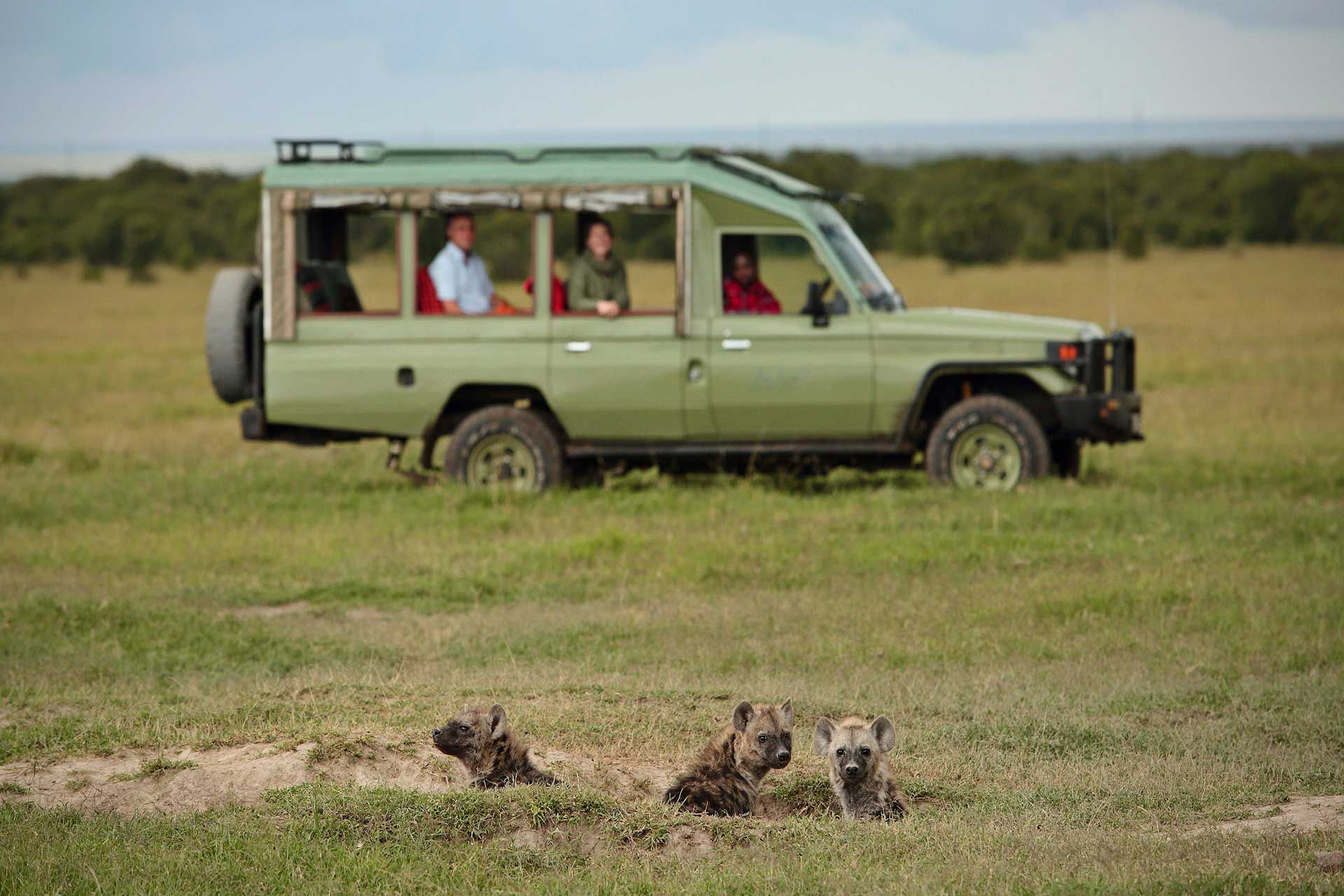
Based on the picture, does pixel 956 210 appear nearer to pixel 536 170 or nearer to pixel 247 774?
pixel 536 170

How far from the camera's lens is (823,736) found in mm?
6129

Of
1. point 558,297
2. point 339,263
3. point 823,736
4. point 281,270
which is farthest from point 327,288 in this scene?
point 823,736

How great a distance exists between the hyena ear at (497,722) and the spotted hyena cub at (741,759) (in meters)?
0.62

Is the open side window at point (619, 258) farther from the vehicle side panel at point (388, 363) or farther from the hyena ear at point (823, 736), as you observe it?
the hyena ear at point (823, 736)

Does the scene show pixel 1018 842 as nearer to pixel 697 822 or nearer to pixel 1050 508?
pixel 697 822

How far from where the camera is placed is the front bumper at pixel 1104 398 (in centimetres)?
1230

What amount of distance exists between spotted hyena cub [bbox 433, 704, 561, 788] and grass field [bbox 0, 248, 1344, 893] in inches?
4.8

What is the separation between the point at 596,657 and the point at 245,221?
28.9 metres

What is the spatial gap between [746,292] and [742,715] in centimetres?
667

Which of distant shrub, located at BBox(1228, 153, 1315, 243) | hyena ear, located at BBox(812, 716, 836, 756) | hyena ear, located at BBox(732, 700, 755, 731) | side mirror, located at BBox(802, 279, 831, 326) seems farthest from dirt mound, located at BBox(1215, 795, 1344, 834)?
distant shrub, located at BBox(1228, 153, 1315, 243)

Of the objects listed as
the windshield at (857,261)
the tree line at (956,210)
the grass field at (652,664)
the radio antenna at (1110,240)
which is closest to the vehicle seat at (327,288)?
Result: the grass field at (652,664)

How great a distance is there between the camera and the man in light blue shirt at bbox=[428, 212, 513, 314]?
12539 mm

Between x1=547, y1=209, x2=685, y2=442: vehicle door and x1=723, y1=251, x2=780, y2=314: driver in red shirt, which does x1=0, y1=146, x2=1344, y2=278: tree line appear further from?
x1=723, y1=251, x2=780, y2=314: driver in red shirt

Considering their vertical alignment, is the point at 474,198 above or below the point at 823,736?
above
